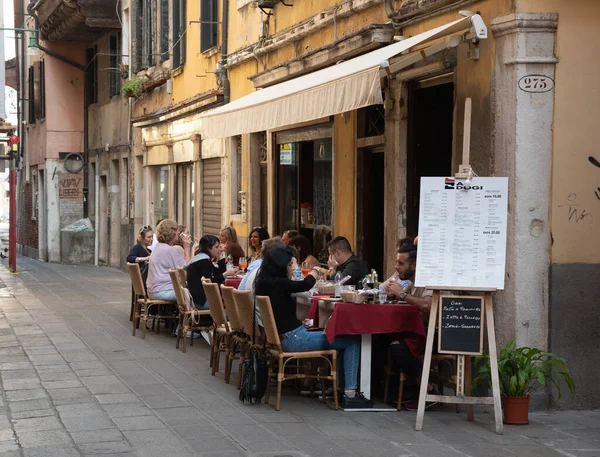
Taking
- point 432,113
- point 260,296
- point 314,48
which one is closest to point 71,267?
point 314,48

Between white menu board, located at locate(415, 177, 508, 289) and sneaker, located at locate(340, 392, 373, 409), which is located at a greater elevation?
white menu board, located at locate(415, 177, 508, 289)

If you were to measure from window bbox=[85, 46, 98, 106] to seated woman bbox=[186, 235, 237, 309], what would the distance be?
19241 millimetres

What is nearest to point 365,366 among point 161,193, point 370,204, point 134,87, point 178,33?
point 370,204

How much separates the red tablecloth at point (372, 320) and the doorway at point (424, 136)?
9.58ft

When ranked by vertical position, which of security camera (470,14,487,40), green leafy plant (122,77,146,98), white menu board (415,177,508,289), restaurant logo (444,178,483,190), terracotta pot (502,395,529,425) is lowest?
terracotta pot (502,395,529,425)

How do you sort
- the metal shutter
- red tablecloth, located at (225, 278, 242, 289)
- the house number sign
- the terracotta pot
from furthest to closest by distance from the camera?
the metal shutter
red tablecloth, located at (225, 278, 242, 289)
the house number sign
the terracotta pot

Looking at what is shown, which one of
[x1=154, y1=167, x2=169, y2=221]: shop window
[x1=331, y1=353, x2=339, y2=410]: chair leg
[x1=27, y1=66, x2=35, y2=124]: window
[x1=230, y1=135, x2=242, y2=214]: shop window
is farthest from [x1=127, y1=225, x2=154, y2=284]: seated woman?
[x1=27, y1=66, x2=35, y2=124]: window

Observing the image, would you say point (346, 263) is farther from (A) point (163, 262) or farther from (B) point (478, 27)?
(A) point (163, 262)

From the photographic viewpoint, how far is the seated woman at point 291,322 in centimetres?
891

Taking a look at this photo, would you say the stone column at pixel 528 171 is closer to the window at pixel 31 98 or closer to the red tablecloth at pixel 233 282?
the red tablecloth at pixel 233 282

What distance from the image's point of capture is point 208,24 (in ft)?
66.4

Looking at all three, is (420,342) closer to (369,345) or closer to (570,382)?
(369,345)

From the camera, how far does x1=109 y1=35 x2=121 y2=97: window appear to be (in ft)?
93.5

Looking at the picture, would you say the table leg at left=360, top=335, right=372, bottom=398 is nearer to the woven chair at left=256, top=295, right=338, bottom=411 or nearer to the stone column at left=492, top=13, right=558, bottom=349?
the woven chair at left=256, top=295, right=338, bottom=411
